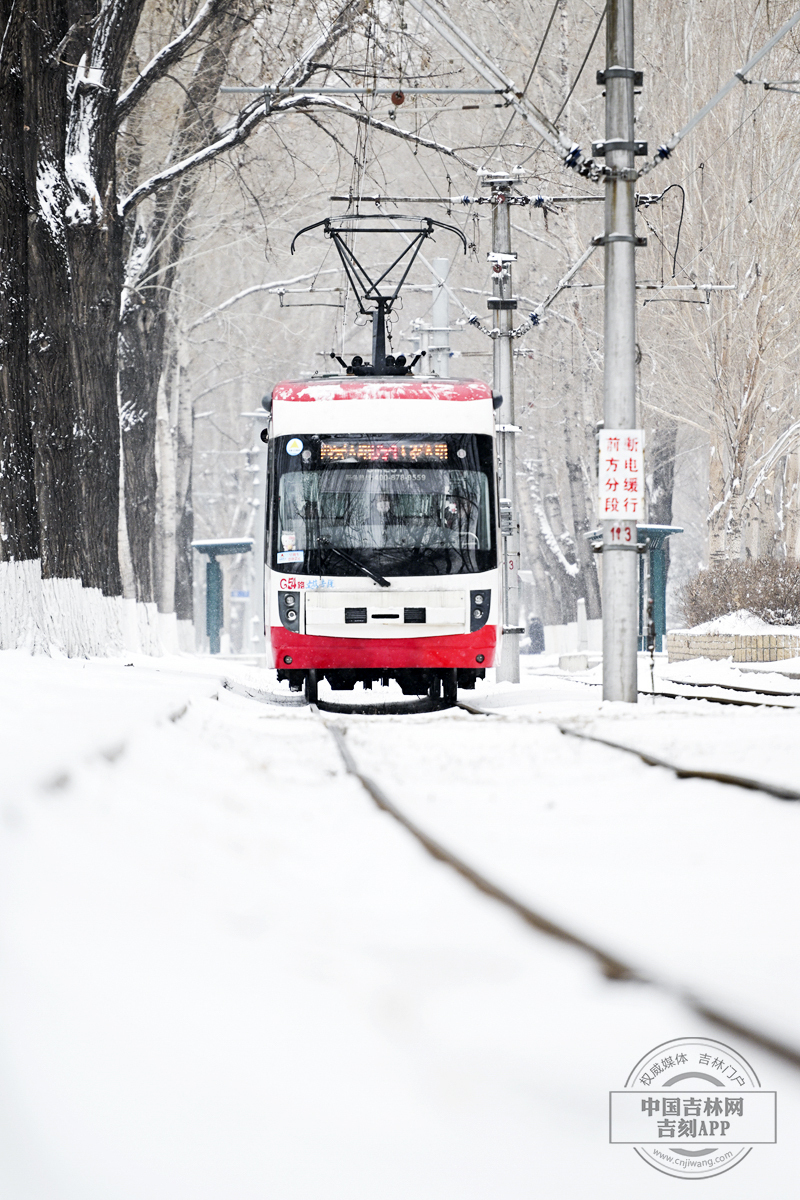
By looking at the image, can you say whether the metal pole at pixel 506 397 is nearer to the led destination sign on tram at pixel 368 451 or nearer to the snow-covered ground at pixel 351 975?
the led destination sign on tram at pixel 368 451

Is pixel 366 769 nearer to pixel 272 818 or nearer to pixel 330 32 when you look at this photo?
pixel 272 818

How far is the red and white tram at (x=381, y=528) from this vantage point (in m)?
14.0

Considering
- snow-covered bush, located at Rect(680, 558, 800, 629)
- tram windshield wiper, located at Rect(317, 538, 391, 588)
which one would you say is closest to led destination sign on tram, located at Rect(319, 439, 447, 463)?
tram windshield wiper, located at Rect(317, 538, 391, 588)

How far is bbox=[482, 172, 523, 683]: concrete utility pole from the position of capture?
1984cm

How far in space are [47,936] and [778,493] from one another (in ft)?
153

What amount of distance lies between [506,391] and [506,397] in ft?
0.36

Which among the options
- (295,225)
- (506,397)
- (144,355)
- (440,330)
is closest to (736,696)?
(506,397)

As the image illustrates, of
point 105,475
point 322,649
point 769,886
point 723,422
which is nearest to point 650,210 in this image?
point 723,422

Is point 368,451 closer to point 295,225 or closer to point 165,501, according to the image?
point 165,501

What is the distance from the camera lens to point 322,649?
45.9 feet

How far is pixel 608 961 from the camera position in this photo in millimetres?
3105

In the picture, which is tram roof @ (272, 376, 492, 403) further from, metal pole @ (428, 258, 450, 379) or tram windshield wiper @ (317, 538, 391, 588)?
metal pole @ (428, 258, 450, 379)

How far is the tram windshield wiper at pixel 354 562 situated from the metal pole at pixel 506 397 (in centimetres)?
555

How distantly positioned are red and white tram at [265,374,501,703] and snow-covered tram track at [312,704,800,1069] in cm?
873
